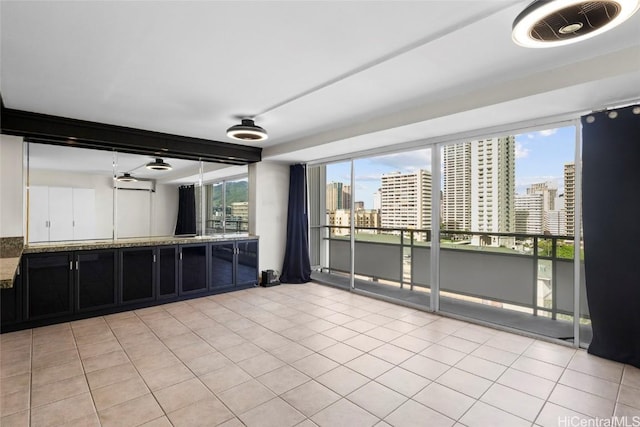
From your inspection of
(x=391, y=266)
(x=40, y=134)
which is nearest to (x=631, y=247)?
(x=391, y=266)

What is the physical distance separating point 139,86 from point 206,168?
9.15ft

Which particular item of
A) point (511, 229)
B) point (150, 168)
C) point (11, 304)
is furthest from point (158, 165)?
point (511, 229)

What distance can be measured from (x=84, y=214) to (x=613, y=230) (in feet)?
→ 20.5

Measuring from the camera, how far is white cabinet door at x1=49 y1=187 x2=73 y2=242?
13.9 feet

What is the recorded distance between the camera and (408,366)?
2807 millimetres

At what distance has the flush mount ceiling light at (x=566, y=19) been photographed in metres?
1.49

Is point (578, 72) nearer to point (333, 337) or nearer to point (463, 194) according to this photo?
point (463, 194)

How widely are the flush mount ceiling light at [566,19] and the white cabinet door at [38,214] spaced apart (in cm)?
529

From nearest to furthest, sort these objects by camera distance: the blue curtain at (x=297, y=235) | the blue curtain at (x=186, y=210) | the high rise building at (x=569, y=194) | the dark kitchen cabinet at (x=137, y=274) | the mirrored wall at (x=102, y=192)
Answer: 1. the high rise building at (x=569, y=194)
2. the mirrored wall at (x=102, y=192)
3. the dark kitchen cabinet at (x=137, y=274)
4. the blue curtain at (x=186, y=210)
5. the blue curtain at (x=297, y=235)

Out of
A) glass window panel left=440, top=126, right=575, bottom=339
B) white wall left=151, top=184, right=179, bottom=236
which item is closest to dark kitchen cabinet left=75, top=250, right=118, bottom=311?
white wall left=151, top=184, right=179, bottom=236

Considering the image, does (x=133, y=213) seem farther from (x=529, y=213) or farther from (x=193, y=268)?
(x=529, y=213)

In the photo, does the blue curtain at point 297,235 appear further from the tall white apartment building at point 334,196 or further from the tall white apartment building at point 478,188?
the tall white apartment building at point 478,188

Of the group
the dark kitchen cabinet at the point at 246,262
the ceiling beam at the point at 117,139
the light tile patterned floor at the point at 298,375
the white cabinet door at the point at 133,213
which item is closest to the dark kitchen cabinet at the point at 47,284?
the light tile patterned floor at the point at 298,375

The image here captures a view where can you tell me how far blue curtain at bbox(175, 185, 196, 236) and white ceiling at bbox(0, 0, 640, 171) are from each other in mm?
1882
